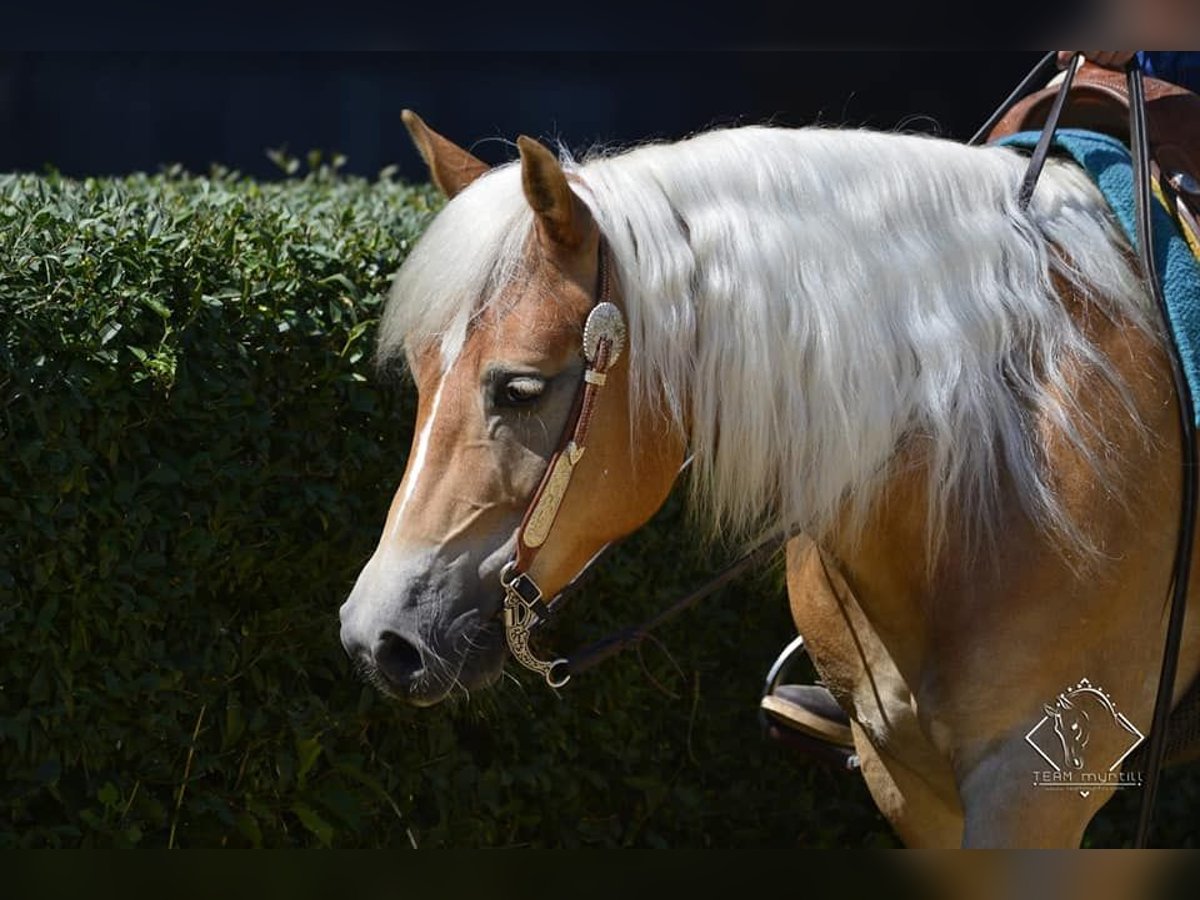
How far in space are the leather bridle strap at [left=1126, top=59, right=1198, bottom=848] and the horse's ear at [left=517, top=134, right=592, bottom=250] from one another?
2.76ft

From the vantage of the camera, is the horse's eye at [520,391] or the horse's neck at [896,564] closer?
the horse's eye at [520,391]

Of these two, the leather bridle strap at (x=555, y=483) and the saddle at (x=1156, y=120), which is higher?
the saddle at (x=1156, y=120)

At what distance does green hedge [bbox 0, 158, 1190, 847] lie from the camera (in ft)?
9.30

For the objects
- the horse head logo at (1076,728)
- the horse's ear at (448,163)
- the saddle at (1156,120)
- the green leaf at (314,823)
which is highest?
the horse's ear at (448,163)

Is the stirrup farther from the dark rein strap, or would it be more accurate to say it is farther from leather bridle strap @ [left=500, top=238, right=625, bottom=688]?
leather bridle strap @ [left=500, top=238, right=625, bottom=688]

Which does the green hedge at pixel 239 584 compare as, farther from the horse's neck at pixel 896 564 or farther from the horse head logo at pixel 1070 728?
the horse head logo at pixel 1070 728

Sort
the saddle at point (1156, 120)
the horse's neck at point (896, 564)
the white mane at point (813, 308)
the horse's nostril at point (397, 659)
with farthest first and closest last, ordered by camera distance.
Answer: the saddle at point (1156, 120) < the horse's neck at point (896, 564) < the white mane at point (813, 308) < the horse's nostril at point (397, 659)

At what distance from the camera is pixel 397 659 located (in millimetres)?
2072

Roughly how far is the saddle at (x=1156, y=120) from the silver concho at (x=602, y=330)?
90 cm

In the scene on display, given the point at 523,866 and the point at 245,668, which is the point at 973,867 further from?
the point at 245,668

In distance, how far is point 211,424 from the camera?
2998 mm

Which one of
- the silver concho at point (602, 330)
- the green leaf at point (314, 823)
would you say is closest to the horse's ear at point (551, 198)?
the silver concho at point (602, 330)

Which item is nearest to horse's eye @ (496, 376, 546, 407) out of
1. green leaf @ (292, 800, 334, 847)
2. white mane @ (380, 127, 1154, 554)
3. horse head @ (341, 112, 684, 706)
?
horse head @ (341, 112, 684, 706)

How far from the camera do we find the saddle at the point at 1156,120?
8.00 feet
